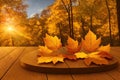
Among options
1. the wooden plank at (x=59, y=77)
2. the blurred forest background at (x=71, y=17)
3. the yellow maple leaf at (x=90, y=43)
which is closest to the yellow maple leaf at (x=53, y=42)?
the yellow maple leaf at (x=90, y=43)

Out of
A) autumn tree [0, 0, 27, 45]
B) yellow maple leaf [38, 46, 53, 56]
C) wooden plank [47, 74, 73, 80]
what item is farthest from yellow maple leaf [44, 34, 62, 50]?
autumn tree [0, 0, 27, 45]

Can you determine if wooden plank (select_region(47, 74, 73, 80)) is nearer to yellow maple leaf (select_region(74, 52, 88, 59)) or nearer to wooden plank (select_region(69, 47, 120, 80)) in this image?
wooden plank (select_region(69, 47, 120, 80))

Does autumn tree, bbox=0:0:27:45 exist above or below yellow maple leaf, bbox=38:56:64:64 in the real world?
above

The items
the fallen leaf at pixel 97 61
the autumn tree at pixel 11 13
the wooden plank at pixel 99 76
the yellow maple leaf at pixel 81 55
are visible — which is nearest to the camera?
the wooden plank at pixel 99 76

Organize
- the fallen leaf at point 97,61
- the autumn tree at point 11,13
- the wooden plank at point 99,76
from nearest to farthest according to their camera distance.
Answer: the wooden plank at point 99,76, the fallen leaf at point 97,61, the autumn tree at point 11,13

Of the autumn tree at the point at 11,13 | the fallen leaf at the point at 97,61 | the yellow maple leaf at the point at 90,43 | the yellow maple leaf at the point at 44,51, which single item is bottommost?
the fallen leaf at the point at 97,61

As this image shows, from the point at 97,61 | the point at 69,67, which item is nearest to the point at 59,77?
the point at 69,67

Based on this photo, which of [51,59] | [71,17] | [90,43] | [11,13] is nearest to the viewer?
[51,59]

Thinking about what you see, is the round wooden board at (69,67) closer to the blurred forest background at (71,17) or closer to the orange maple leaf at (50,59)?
the orange maple leaf at (50,59)

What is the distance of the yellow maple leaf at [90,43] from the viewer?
1.22 meters

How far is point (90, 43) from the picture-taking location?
4.12 ft

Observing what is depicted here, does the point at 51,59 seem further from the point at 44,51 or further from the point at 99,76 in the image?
the point at 99,76

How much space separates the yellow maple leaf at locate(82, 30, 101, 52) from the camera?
48.0 inches

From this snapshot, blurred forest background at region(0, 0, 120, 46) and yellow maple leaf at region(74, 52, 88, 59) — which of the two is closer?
yellow maple leaf at region(74, 52, 88, 59)
